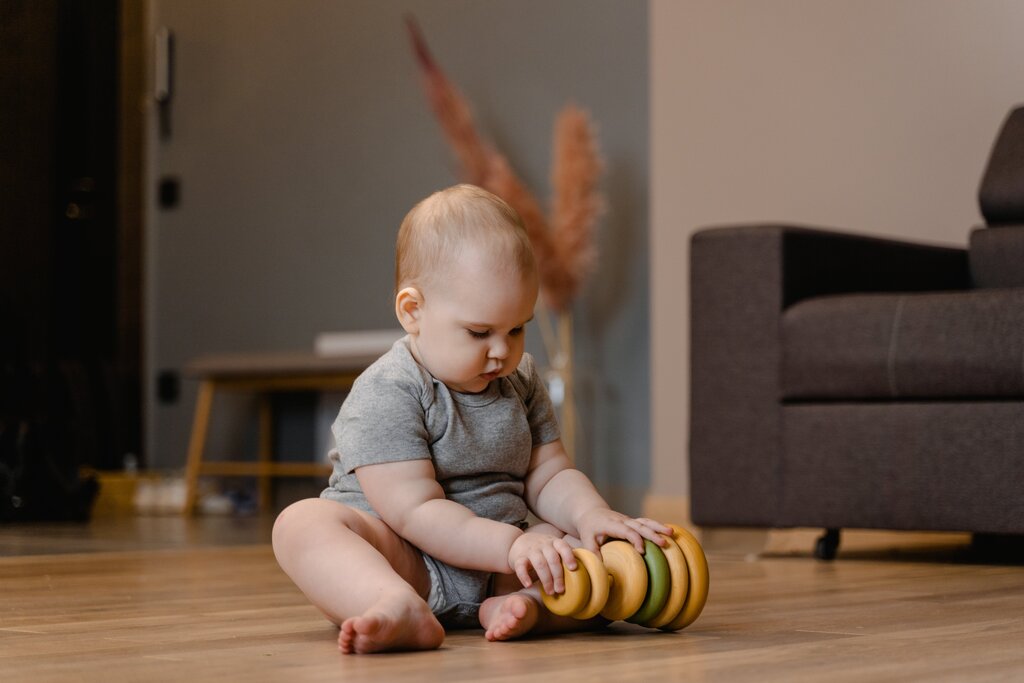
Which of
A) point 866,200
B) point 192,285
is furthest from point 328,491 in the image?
point 192,285

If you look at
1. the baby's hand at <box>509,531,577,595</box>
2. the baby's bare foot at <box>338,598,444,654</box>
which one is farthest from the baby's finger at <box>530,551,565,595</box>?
the baby's bare foot at <box>338,598,444,654</box>

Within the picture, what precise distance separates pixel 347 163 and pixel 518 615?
3.87 meters

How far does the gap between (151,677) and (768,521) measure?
156 cm

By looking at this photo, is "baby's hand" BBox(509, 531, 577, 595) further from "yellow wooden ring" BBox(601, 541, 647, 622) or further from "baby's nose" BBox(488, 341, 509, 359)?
"baby's nose" BBox(488, 341, 509, 359)

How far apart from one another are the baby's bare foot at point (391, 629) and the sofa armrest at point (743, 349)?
1.33 m

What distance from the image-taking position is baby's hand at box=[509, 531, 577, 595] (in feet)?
4.09

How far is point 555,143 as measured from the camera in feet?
13.5

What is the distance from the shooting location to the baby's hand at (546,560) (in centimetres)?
125

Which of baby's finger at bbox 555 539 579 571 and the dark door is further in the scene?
the dark door

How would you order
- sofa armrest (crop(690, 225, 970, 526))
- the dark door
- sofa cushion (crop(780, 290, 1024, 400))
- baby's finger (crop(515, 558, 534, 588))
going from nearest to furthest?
1. baby's finger (crop(515, 558, 534, 588))
2. sofa cushion (crop(780, 290, 1024, 400))
3. sofa armrest (crop(690, 225, 970, 526))
4. the dark door

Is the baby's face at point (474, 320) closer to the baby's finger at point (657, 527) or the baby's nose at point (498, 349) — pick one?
the baby's nose at point (498, 349)

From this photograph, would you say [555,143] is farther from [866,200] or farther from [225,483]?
[225,483]

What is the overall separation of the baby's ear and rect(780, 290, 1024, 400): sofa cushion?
1146 mm

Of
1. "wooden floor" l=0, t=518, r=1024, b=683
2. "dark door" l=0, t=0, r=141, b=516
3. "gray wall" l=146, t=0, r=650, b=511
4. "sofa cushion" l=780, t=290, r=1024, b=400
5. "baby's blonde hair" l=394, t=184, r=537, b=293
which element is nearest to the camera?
"wooden floor" l=0, t=518, r=1024, b=683
